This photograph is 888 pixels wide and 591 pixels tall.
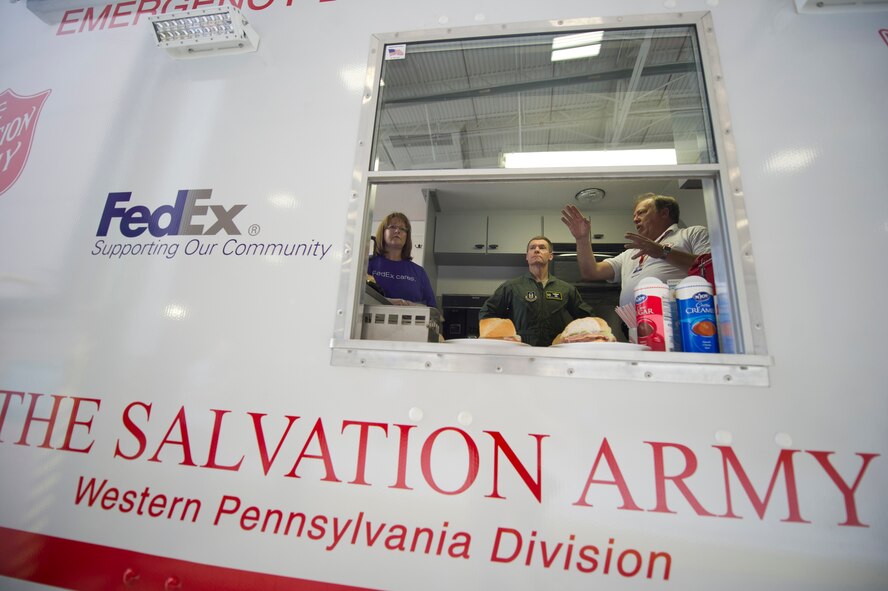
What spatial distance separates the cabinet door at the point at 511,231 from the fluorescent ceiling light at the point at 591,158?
2685 mm

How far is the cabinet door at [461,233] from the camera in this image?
4.20 m

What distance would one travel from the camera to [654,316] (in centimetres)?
112

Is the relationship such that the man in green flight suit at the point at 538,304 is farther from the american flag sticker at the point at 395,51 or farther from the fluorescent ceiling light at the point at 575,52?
the american flag sticker at the point at 395,51

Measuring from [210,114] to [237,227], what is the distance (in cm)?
50

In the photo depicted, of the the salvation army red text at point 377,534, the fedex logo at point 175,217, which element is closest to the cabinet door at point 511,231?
the fedex logo at point 175,217

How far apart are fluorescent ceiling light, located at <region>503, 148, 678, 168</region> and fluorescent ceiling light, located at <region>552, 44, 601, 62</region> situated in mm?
363

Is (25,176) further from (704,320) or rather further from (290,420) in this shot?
(704,320)

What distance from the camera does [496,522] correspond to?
0.97 m

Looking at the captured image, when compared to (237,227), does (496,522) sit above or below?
below

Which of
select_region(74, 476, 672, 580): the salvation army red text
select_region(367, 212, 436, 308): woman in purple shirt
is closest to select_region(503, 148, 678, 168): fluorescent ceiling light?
select_region(367, 212, 436, 308): woman in purple shirt

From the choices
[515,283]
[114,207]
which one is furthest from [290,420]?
[515,283]

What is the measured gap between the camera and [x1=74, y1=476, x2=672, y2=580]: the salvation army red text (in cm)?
91

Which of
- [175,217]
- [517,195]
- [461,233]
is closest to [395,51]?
[175,217]

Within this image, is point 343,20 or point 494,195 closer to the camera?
point 343,20
